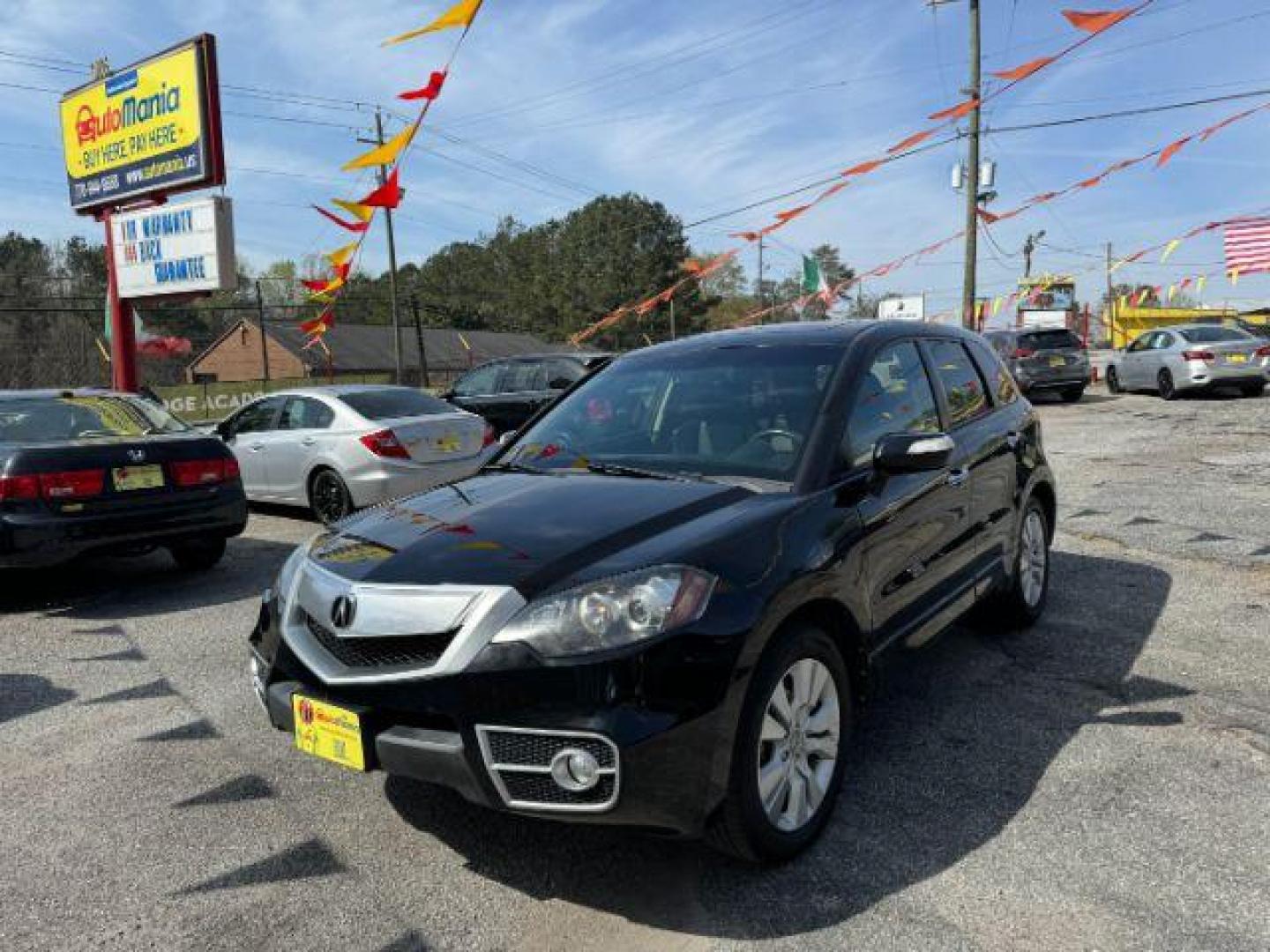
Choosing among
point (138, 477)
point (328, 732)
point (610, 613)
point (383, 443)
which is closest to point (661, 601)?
point (610, 613)

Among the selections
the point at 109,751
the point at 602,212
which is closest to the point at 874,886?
the point at 109,751

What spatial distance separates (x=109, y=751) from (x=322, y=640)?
1661mm

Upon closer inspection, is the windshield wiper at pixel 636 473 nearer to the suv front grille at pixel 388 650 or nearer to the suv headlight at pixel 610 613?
the suv headlight at pixel 610 613

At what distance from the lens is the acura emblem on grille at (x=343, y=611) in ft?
8.77

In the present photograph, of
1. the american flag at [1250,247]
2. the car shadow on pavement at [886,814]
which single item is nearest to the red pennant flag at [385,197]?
the car shadow on pavement at [886,814]

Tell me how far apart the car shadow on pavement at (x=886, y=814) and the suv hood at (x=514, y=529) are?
2.56 feet

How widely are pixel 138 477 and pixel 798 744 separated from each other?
5.07 meters

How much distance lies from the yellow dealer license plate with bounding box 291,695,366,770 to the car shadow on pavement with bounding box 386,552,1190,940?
548 mm

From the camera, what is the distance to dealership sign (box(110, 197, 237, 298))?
1392cm

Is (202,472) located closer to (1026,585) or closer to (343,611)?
(343,611)

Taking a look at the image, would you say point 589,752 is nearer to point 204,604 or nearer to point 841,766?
point 841,766

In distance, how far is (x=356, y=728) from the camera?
8.39 feet

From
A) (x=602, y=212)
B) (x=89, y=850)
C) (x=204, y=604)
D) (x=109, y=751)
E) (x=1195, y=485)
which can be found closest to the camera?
(x=89, y=850)

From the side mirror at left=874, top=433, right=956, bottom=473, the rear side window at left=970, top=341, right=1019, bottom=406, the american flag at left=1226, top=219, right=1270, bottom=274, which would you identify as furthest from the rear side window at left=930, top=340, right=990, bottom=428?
the american flag at left=1226, top=219, right=1270, bottom=274
